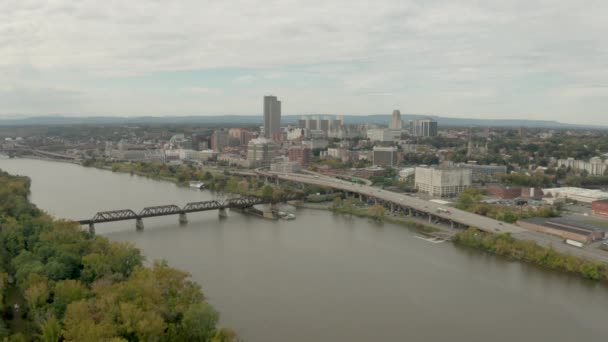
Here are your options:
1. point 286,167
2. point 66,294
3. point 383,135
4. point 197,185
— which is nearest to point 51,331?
point 66,294

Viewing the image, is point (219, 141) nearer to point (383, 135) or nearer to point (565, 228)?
point (383, 135)

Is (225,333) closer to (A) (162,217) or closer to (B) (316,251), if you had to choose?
(B) (316,251)

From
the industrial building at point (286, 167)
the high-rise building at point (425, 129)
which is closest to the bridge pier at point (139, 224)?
the industrial building at point (286, 167)

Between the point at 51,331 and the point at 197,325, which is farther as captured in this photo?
the point at 197,325

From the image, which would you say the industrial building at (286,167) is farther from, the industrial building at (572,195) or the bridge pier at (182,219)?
the bridge pier at (182,219)

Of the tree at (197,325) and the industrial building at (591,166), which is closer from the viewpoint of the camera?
the tree at (197,325)
